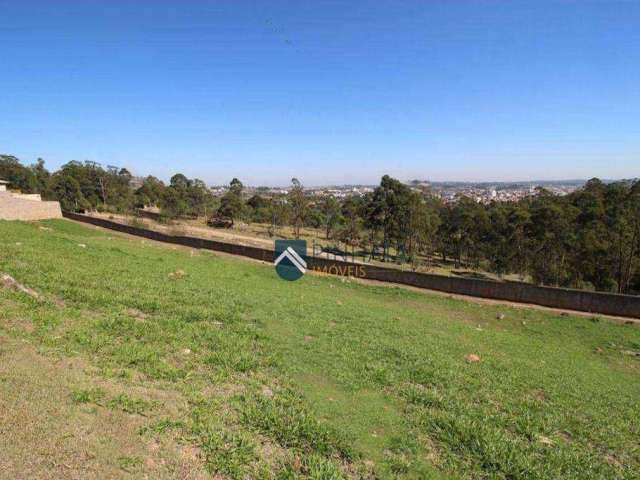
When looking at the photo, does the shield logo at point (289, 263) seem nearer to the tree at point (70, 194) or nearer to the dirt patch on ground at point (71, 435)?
the dirt patch on ground at point (71, 435)

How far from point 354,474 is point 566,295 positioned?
17.1 meters

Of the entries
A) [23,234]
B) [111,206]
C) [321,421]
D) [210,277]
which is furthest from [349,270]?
[111,206]

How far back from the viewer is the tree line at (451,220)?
93.0 ft

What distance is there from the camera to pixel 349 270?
71.4 ft

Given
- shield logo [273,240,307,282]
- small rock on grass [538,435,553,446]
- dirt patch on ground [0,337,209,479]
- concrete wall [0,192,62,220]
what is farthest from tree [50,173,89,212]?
small rock on grass [538,435,553,446]

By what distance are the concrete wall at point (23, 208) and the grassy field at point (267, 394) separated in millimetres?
19186

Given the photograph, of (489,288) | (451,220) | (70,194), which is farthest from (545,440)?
(70,194)

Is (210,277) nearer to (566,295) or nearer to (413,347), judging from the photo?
(413,347)

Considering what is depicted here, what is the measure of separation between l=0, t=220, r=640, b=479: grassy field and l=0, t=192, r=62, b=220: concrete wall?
19186 mm

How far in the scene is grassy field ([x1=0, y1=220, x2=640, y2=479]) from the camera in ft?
11.8

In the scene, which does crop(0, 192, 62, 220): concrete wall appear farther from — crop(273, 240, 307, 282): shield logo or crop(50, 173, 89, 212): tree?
crop(50, 173, 89, 212): tree

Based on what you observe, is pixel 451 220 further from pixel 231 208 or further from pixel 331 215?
pixel 231 208

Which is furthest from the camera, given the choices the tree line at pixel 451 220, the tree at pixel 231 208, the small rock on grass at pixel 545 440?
the tree at pixel 231 208

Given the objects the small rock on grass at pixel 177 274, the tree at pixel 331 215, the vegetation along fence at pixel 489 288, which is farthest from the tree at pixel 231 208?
the small rock on grass at pixel 177 274
